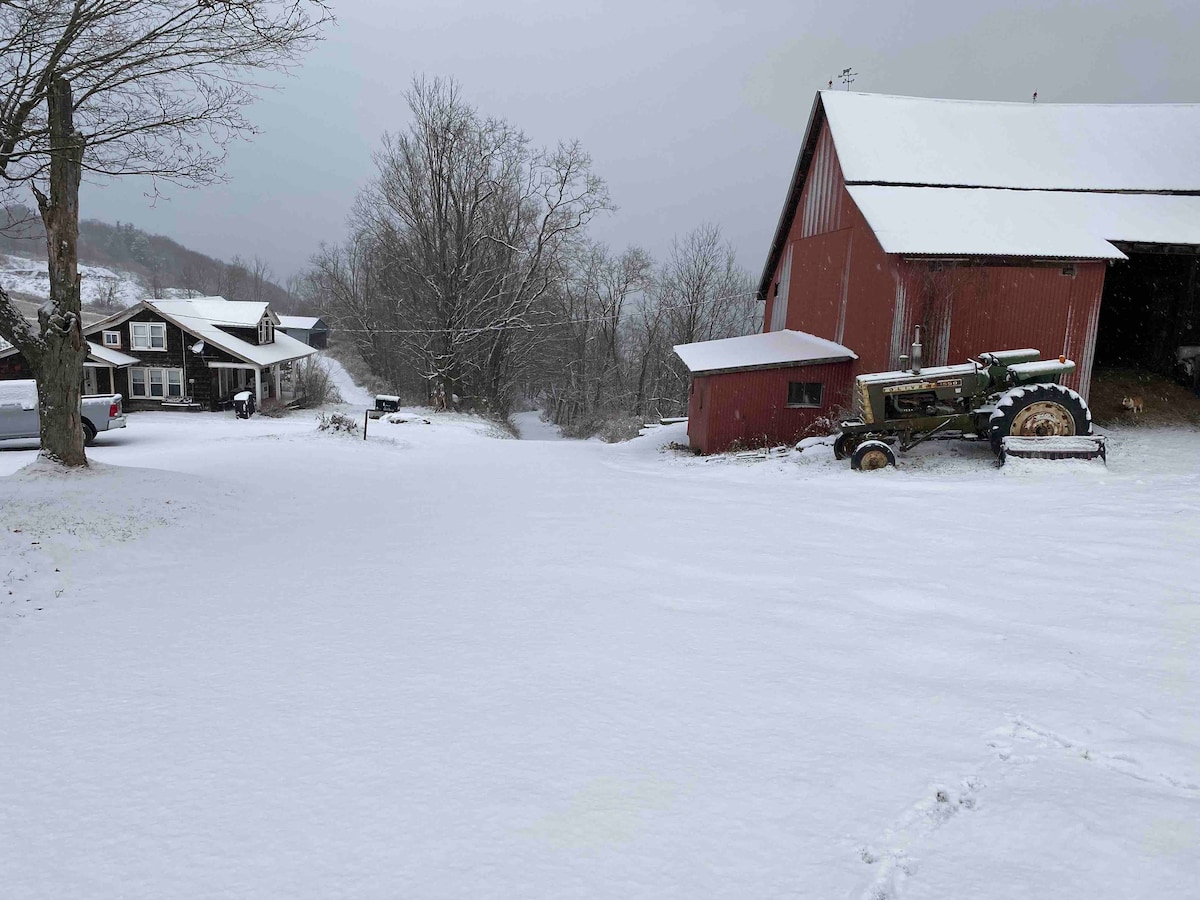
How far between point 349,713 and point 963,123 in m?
22.2

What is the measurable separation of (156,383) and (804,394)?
28.4m

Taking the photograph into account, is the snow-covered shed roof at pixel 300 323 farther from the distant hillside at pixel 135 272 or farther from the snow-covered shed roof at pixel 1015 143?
the snow-covered shed roof at pixel 1015 143

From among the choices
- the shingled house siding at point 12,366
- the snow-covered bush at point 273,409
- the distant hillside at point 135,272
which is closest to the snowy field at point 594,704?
the snow-covered bush at point 273,409

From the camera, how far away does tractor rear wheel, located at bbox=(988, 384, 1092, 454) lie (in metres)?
12.2

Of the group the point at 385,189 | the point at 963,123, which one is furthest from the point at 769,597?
the point at 385,189

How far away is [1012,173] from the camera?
18172 mm

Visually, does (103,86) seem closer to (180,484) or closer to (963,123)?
(180,484)

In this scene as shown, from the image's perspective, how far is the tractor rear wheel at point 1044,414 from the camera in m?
12.2

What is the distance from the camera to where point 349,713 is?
4211mm

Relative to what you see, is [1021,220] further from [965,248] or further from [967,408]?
[967,408]

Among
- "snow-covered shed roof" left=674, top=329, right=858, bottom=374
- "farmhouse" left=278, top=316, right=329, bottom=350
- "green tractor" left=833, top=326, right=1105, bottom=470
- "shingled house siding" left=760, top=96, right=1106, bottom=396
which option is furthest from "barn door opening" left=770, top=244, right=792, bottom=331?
"farmhouse" left=278, top=316, right=329, bottom=350

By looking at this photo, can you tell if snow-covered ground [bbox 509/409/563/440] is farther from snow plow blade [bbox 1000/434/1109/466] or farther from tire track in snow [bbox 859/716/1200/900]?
tire track in snow [bbox 859/716/1200/900]

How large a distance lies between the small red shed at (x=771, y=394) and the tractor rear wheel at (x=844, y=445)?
3386 millimetres

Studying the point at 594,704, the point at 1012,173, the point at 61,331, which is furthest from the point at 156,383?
the point at 594,704
